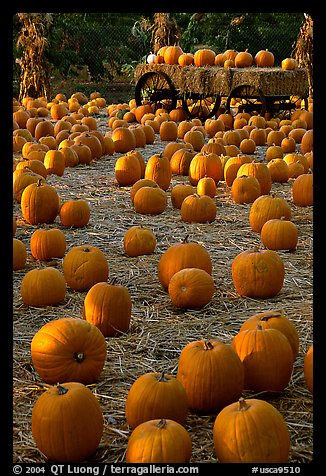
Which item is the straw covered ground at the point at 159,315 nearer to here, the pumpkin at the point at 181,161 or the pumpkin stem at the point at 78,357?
the pumpkin stem at the point at 78,357

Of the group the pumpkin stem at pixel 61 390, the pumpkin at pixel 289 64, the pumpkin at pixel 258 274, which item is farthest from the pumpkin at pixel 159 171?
the pumpkin at pixel 289 64

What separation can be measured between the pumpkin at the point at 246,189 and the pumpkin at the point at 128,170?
1243 millimetres

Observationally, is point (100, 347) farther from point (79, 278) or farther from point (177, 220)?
point (177, 220)

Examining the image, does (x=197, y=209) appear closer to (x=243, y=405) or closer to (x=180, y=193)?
(x=180, y=193)

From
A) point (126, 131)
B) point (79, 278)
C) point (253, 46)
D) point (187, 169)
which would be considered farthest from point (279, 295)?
point (253, 46)

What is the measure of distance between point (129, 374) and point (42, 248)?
182 centimetres

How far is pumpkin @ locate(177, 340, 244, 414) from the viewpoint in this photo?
279 centimetres

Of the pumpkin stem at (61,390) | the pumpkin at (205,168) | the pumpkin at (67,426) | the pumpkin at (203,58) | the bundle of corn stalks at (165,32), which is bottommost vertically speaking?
the pumpkin at (67,426)

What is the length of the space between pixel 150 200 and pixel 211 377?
342 centimetres

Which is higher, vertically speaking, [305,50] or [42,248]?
[305,50]

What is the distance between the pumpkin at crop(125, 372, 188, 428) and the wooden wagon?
8477 mm

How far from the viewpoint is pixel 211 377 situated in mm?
2793

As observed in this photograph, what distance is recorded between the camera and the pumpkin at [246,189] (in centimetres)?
639
